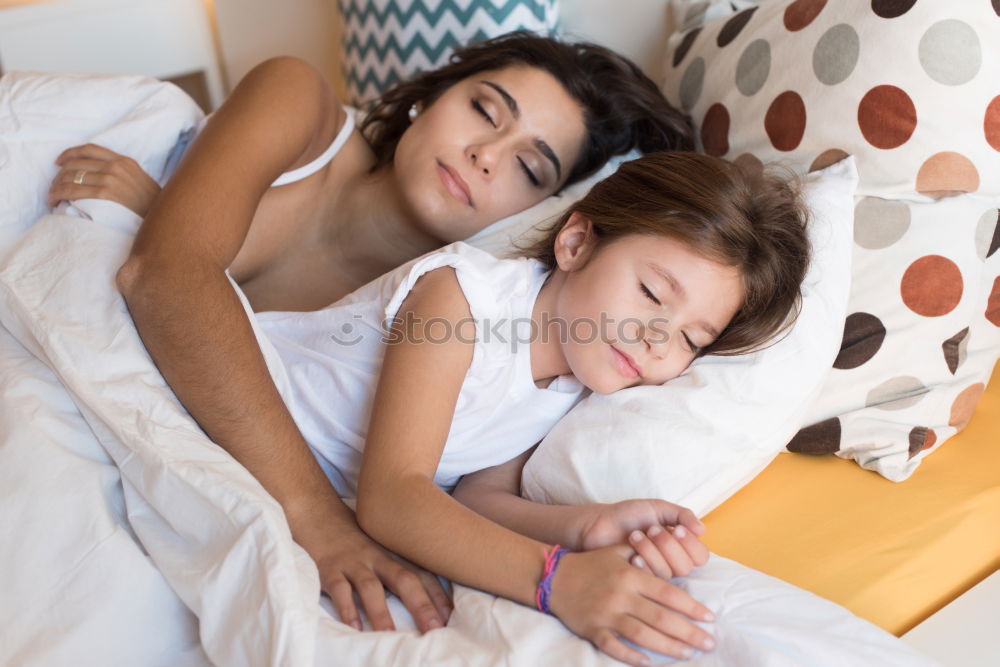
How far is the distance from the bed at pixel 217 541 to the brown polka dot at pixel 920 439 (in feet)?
0.08

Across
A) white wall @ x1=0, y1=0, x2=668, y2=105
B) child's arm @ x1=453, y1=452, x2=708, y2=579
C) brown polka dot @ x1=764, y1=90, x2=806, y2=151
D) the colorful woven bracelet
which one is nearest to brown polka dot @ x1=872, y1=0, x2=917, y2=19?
brown polka dot @ x1=764, y1=90, x2=806, y2=151

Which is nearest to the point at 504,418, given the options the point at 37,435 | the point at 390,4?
the point at 37,435

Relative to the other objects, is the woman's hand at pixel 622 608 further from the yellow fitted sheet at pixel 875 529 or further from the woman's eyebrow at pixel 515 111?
the woman's eyebrow at pixel 515 111

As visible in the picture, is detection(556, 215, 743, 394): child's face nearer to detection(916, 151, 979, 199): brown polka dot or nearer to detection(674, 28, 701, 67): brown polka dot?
detection(916, 151, 979, 199): brown polka dot

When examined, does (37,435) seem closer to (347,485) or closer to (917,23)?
(347,485)

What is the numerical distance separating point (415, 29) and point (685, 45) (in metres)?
0.65

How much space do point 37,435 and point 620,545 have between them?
602 millimetres

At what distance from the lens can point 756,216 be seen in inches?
42.5

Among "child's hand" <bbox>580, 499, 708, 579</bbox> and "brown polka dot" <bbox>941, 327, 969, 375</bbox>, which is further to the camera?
"brown polka dot" <bbox>941, 327, 969, 375</bbox>

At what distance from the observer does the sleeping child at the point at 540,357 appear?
2.83ft

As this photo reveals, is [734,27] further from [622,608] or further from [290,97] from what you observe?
[622,608]

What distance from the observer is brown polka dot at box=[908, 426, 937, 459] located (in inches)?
43.4

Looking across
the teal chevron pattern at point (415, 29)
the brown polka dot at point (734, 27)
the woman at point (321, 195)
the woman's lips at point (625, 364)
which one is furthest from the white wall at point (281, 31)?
the woman's lips at point (625, 364)

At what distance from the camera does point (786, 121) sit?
123cm
